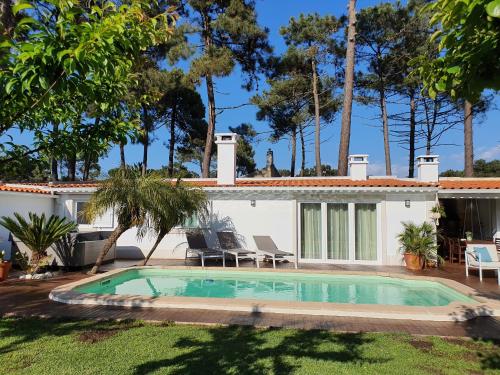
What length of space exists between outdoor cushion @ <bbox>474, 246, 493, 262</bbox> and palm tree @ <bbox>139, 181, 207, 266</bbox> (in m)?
10.9

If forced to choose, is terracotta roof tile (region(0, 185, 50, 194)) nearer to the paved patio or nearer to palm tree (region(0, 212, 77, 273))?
palm tree (region(0, 212, 77, 273))

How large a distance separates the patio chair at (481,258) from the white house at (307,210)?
129 inches

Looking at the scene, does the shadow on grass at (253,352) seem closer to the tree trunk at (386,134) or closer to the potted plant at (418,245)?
the potted plant at (418,245)

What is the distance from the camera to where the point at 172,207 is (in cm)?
1567

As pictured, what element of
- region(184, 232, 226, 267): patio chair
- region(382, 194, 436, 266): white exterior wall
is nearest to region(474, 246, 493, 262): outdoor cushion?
region(382, 194, 436, 266): white exterior wall

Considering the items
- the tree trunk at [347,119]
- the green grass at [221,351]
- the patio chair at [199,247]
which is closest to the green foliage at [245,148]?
the tree trunk at [347,119]

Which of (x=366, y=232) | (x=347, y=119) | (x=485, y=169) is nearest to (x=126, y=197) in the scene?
(x=366, y=232)

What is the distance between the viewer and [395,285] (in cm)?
1452

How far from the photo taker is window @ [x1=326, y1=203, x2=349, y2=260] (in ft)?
63.1

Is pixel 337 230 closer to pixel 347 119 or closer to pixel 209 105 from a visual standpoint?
pixel 347 119

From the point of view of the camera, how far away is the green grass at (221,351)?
6113 mm

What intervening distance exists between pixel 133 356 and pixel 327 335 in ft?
12.1

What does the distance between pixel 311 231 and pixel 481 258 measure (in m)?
7.29

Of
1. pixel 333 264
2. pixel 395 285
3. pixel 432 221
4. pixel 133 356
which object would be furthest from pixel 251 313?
pixel 432 221
